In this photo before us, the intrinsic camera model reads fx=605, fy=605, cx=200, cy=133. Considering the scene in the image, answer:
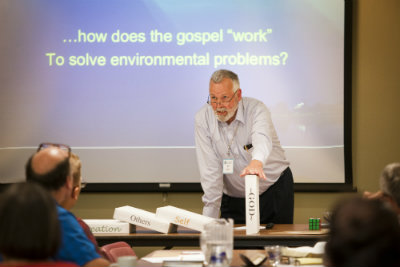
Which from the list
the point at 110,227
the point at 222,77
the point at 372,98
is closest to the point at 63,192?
the point at 110,227

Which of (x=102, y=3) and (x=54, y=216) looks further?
(x=102, y=3)

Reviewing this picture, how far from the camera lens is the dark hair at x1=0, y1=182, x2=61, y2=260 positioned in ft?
5.06

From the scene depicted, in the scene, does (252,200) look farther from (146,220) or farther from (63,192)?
(63,192)

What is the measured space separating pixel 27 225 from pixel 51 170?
2.62ft

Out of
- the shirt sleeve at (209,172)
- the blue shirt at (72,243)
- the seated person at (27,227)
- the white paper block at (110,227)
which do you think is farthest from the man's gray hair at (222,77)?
the seated person at (27,227)

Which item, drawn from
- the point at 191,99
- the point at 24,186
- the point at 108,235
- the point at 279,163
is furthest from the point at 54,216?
the point at 191,99

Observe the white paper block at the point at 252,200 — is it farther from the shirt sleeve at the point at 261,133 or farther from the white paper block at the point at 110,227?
the white paper block at the point at 110,227

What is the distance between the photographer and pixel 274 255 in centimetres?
251

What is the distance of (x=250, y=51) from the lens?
5.50 meters

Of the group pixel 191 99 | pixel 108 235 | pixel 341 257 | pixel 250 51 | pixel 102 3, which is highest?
pixel 102 3

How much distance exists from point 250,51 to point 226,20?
1.16 feet

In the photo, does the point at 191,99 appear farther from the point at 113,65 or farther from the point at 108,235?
the point at 108,235

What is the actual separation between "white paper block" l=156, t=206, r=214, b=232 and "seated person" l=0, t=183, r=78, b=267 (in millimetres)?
1909

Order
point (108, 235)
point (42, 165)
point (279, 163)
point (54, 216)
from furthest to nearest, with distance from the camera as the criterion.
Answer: point (279, 163)
point (108, 235)
point (42, 165)
point (54, 216)
